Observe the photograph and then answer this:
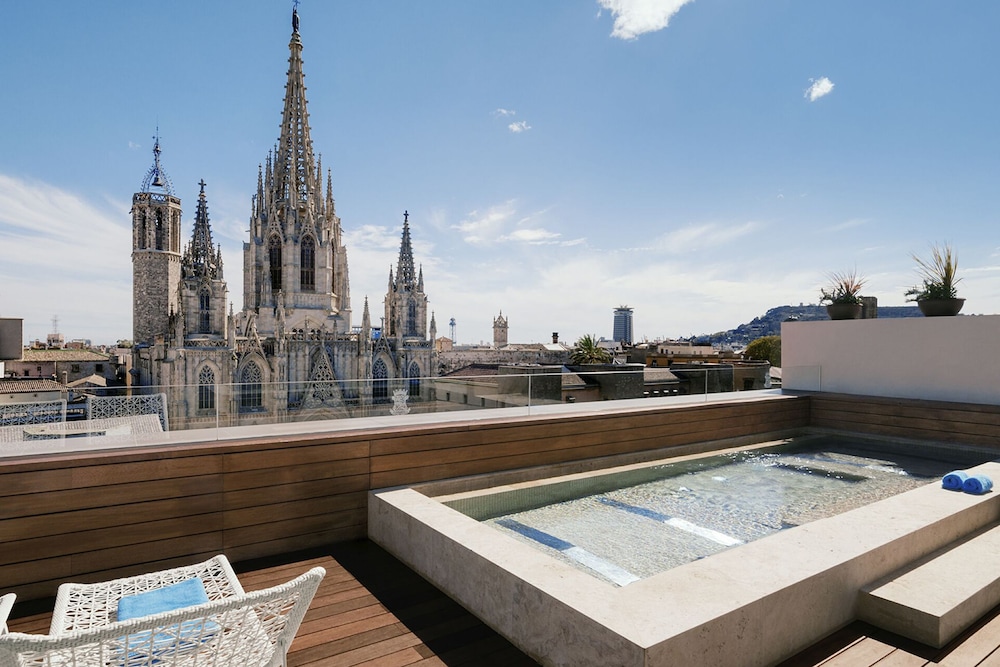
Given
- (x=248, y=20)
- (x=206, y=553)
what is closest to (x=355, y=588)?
(x=206, y=553)

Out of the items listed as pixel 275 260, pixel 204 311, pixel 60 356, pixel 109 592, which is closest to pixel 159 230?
pixel 60 356

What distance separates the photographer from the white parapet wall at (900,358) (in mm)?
7039

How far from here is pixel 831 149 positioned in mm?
11641

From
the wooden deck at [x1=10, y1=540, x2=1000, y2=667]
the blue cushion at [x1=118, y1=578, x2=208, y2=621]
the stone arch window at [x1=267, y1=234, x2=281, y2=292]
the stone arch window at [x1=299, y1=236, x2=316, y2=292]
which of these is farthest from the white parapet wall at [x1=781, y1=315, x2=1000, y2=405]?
the stone arch window at [x1=267, y1=234, x2=281, y2=292]

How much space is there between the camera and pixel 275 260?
41.1m

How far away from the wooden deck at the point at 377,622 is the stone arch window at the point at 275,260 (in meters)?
41.6

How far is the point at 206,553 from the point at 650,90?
43.6 feet

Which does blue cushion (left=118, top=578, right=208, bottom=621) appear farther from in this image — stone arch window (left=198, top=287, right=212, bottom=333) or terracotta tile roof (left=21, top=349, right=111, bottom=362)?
terracotta tile roof (left=21, top=349, right=111, bottom=362)

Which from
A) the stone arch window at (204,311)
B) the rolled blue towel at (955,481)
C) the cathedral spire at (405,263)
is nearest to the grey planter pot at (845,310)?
the rolled blue towel at (955,481)

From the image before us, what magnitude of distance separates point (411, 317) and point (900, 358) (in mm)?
37083

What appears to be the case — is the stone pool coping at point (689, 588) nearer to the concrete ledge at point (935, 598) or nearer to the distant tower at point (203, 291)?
the concrete ledge at point (935, 598)

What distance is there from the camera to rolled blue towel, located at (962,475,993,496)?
3.73 m

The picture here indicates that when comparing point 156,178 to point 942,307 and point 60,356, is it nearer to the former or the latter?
point 60,356

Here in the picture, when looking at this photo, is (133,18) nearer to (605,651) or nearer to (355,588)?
(355,588)
